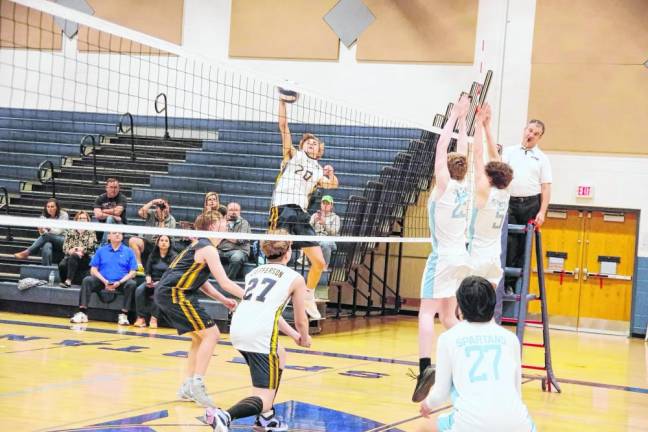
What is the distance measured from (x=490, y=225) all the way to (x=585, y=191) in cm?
930

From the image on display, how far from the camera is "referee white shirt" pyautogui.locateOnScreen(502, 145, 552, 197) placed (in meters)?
8.84

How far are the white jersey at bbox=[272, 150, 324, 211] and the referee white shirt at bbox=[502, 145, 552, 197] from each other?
208 cm

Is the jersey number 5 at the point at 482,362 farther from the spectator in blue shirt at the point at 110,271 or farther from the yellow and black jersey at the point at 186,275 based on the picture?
the spectator in blue shirt at the point at 110,271

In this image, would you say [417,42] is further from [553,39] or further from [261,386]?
[261,386]

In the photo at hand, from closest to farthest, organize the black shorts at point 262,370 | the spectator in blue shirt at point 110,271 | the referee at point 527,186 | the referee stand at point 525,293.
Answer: the black shorts at point 262,370, the referee stand at point 525,293, the referee at point 527,186, the spectator in blue shirt at point 110,271

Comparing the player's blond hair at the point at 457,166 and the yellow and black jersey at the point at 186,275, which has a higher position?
the player's blond hair at the point at 457,166

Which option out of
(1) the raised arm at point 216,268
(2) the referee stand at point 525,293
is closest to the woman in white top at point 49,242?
(1) the raised arm at point 216,268

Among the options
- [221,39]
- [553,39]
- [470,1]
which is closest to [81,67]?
[221,39]

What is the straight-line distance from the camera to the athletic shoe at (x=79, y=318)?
1243 centimetres

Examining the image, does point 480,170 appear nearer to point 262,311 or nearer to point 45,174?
point 262,311

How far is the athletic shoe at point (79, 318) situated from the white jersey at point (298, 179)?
3960mm

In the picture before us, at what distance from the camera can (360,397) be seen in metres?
7.61

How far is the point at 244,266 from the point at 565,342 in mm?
5005

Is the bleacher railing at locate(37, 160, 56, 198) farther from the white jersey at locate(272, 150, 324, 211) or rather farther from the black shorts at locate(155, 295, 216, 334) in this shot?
the black shorts at locate(155, 295, 216, 334)
